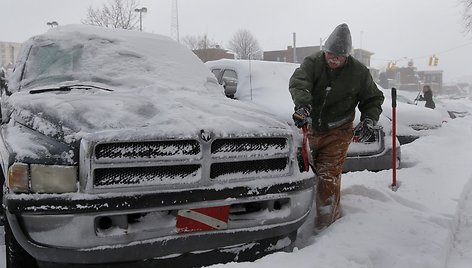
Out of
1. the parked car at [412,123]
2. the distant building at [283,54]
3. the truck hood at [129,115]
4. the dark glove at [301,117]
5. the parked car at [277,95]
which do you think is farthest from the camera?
the distant building at [283,54]

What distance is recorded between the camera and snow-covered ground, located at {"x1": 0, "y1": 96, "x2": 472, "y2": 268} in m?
2.67

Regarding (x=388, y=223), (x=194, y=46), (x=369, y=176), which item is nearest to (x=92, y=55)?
(x=388, y=223)

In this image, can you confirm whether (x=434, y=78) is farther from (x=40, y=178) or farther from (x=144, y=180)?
(x=40, y=178)

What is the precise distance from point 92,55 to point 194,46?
48.2 meters

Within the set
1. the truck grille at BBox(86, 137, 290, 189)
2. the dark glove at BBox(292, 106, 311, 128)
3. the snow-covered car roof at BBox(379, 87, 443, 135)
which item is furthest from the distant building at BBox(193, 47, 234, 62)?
the truck grille at BBox(86, 137, 290, 189)

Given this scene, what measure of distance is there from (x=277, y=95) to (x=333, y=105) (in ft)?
9.21

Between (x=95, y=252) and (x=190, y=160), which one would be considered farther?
(x=190, y=160)

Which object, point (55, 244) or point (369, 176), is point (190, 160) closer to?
point (55, 244)

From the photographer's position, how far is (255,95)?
21.9ft

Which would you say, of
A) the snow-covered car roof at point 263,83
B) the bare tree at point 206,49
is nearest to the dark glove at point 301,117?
the snow-covered car roof at point 263,83

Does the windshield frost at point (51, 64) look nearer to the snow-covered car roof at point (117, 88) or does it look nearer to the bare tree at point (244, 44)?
the snow-covered car roof at point (117, 88)

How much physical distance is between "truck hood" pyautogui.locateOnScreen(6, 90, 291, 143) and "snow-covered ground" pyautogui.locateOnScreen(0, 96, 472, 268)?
795mm

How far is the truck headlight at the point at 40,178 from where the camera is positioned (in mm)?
2295

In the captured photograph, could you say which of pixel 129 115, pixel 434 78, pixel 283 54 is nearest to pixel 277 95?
pixel 129 115
